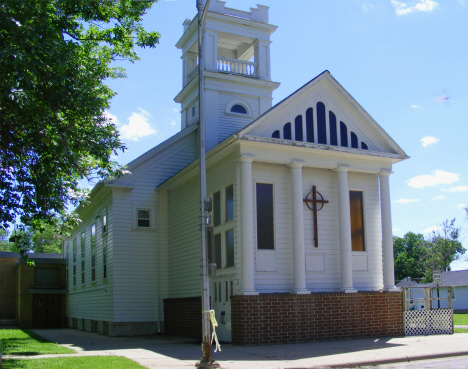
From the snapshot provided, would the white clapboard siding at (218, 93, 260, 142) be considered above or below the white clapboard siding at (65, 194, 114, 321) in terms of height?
above

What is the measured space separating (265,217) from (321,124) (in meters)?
4.10

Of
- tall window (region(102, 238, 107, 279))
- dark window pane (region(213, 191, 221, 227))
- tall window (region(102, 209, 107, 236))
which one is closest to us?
dark window pane (region(213, 191, 221, 227))

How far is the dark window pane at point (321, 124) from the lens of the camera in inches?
728

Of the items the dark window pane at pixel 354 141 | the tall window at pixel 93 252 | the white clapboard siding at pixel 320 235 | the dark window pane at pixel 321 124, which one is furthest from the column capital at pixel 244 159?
the tall window at pixel 93 252

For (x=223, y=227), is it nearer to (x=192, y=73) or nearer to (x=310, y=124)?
(x=310, y=124)

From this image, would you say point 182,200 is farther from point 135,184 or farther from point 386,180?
point 386,180

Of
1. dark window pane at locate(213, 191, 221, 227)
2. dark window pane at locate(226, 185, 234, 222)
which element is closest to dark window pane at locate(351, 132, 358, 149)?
dark window pane at locate(226, 185, 234, 222)

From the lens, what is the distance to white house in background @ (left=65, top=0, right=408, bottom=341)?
17.0 m

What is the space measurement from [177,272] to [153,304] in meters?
1.94

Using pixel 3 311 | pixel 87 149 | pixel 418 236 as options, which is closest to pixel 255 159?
pixel 87 149

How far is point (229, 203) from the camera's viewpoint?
704 inches

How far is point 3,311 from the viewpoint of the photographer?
38500 millimetres

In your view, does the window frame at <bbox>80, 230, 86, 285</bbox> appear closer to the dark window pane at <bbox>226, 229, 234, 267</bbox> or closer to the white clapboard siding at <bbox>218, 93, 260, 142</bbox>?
the white clapboard siding at <bbox>218, 93, 260, 142</bbox>

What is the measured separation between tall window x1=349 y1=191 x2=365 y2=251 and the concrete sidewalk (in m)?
3.30
